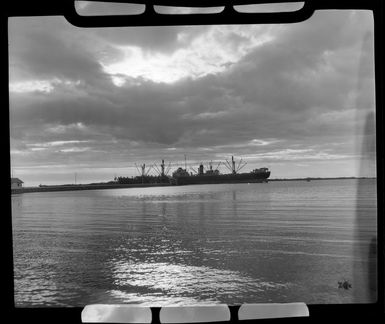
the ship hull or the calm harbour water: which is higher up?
the ship hull

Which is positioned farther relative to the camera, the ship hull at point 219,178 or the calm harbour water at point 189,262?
the ship hull at point 219,178

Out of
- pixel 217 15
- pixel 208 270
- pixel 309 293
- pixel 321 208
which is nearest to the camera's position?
pixel 217 15

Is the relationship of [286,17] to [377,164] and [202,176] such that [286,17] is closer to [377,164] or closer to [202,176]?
[377,164]

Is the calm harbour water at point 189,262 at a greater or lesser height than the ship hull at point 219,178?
lesser

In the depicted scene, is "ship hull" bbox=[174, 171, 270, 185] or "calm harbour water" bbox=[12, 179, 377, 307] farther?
"ship hull" bbox=[174, 171, 270, 185]

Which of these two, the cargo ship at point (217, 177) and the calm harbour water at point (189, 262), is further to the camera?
the cargo ship at point (217, 177)

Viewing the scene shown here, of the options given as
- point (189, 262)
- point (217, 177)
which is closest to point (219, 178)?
point (217, 177)

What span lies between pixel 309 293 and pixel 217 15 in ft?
32.5

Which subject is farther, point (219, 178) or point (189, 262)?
point (219, 178)

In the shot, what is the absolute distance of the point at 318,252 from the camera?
13336mm

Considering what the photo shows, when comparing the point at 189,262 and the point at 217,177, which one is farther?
the point at 217,177

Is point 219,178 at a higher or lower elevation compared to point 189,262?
higher

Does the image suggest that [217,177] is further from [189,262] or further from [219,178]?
[189,262]

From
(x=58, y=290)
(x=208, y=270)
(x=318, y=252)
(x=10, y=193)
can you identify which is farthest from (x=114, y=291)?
(x=10, y=193)
